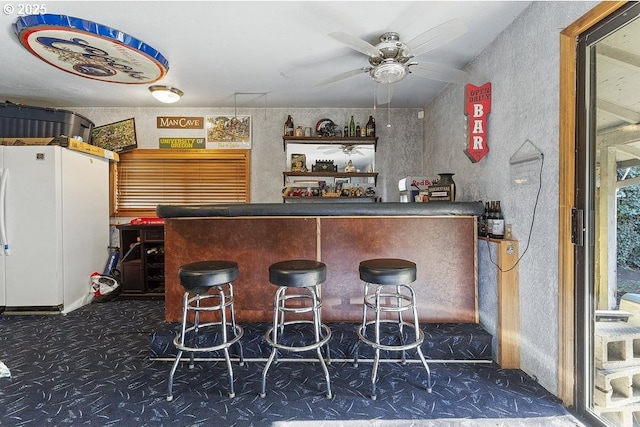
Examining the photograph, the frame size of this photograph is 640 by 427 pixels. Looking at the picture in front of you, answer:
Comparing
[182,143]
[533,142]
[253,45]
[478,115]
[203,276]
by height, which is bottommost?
[203,276]

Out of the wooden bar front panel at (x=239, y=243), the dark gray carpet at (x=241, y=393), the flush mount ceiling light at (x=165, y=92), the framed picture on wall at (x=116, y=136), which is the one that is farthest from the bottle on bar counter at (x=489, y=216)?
the framed picture on wall at (x=116, y=136)

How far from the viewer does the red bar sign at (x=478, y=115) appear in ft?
8.55

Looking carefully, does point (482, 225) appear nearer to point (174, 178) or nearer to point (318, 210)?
point (318, 210)

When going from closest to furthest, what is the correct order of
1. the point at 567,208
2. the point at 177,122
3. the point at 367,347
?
the point at 567,208 < the point at 367,347 < the point at 177,122

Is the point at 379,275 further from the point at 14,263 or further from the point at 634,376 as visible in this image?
the point at 14,263

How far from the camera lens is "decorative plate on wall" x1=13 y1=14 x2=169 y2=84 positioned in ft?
7.38

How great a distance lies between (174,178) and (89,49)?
212 cm

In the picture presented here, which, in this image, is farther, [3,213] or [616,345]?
[3,213]

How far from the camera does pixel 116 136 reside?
14.3 feet

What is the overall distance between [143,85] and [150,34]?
50.3 inches

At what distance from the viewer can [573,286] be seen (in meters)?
1.79

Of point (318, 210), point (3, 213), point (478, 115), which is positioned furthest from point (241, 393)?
point (3, 213)

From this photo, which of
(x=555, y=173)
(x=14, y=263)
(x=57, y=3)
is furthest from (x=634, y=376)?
(x=14, y=263)

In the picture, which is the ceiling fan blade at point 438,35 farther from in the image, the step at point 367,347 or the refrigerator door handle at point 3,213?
the refrigerator door handle at point 3,213
